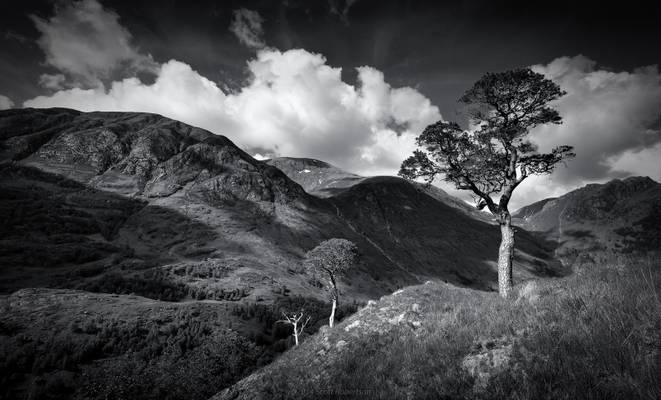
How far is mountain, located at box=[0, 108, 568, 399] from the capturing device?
32734mm

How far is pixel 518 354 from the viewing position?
490 cm

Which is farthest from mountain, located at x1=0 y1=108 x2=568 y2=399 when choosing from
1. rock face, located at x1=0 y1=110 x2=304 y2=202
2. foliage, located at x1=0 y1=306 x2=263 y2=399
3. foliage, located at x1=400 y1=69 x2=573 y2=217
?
foliage, located at x1=400 y1=69 x2=573 y2=217

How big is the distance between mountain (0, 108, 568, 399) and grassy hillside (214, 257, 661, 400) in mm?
30828

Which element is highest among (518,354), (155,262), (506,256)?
(506,256)

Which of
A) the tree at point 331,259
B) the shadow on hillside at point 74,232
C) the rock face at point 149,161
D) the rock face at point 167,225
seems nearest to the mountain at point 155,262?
the shadow on hillside at point 74,232

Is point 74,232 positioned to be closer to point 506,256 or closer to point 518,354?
point 506,256

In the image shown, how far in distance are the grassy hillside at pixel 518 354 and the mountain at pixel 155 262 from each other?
101ft

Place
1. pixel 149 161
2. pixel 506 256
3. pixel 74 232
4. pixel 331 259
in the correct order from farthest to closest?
pixel 149 161 < pixel 74 232 < pixel 331 259 < pixel 506 256

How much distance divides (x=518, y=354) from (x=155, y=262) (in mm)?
100185

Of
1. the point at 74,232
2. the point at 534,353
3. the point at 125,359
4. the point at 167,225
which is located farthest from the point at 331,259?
the point at 74,232

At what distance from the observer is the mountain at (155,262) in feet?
107

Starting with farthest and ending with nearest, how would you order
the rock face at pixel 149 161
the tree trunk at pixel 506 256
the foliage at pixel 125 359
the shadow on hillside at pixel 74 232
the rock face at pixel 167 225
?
the rock face at pixel 149 161, the rock face at pixel 167 225, the shadow on hillside at pixel 74 232, the foliage at pixel 125 359, the tree trunk at pixel 506 256

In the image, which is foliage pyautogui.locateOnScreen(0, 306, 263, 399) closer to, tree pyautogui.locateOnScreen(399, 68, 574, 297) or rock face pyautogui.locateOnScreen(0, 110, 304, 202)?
tree pyautogui.locateOnScreen(399, 68, 574, 297)

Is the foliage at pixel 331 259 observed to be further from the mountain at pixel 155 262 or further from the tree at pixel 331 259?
the mountain at pixel 155 262
